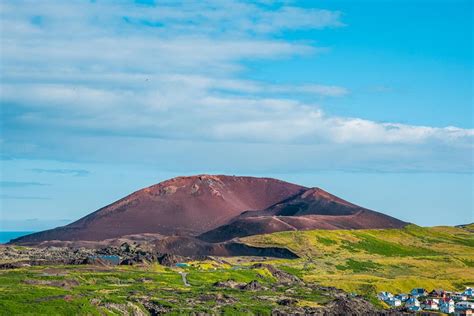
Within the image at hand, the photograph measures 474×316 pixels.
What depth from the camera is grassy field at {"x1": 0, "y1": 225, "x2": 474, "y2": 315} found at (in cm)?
9831

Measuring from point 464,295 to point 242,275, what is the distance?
3491 centimetres

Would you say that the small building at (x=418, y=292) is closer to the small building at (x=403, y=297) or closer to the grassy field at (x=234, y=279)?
the small building at (x=403, y=297)

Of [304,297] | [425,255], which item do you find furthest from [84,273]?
[425,255]

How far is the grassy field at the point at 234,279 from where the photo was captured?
98.3 meters

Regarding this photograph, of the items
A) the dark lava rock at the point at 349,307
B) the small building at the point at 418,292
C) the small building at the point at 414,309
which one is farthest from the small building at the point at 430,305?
the small building at the point at 418,292

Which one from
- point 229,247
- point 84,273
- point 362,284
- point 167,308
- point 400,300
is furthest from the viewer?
point 229,247

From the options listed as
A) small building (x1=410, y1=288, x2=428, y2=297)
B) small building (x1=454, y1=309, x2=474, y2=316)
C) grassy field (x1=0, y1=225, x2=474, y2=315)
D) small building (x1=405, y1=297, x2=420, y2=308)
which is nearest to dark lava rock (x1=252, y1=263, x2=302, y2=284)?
grassy field (x1=0, y1=225, x2=474, y2=315)

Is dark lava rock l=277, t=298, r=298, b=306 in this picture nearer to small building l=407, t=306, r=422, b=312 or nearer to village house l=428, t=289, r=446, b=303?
small building l=407, t=306, r=422, b=312

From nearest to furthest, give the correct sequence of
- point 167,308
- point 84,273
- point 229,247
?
point 167,308 → point 84,273 → point 229,247

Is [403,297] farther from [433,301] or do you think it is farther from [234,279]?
[234,279]

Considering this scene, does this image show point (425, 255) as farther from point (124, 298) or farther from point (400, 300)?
point (124, 298)

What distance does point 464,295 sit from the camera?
452 ft

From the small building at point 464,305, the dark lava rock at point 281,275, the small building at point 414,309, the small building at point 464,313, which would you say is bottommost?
the small building at point 464,313

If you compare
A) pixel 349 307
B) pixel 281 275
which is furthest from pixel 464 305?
pixel 281 275
